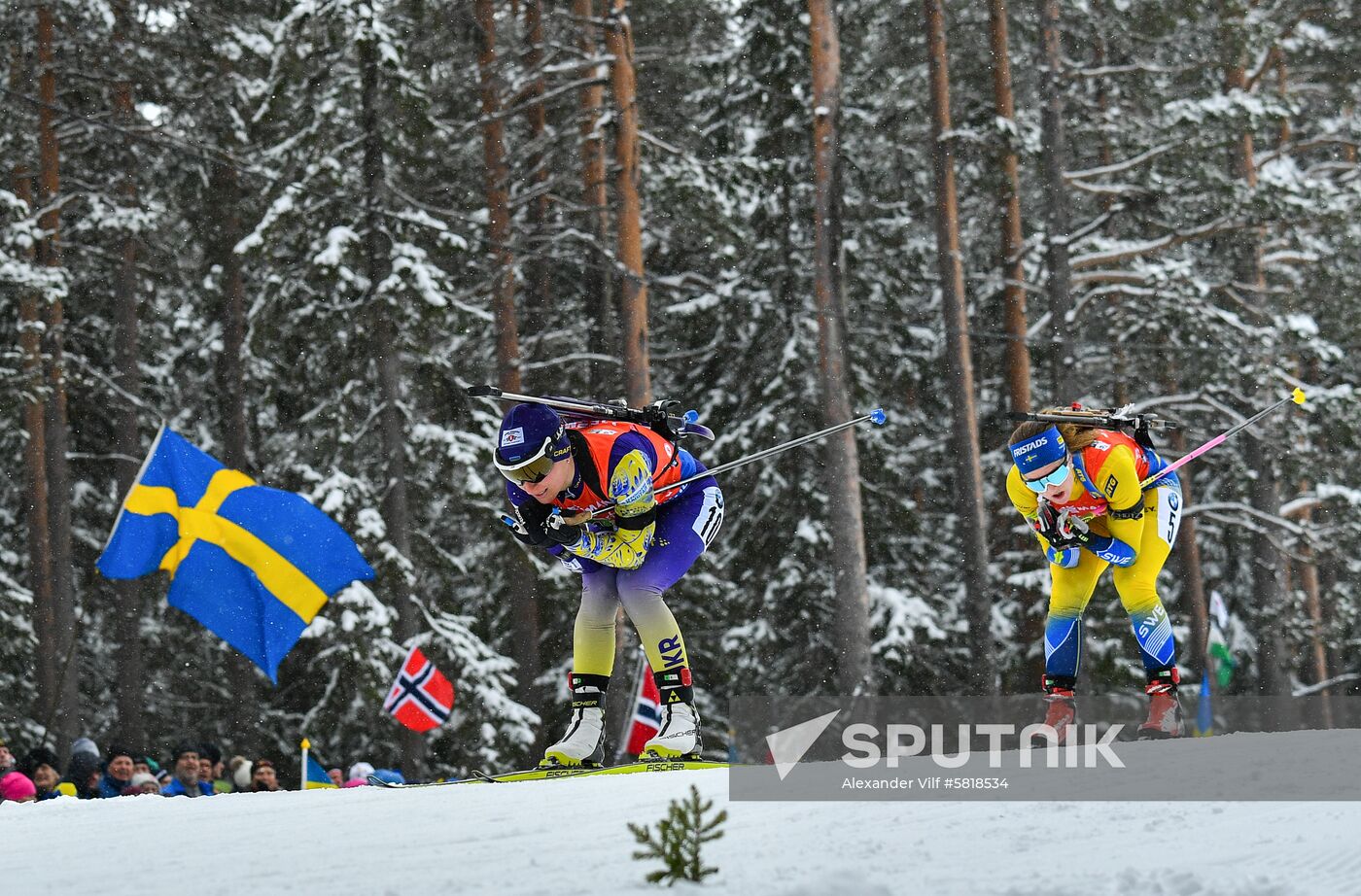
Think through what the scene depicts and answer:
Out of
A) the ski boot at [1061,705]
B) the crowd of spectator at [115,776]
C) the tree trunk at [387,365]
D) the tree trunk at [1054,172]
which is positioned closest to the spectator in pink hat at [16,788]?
the crowd of spectator at [115,776]

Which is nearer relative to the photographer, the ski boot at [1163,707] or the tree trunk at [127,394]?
the ski boot at [1163,707]

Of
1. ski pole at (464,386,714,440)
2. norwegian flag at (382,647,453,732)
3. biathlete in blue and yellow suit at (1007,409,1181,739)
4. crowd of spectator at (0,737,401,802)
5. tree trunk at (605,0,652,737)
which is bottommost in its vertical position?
crowd of spectator at (0,737,401,802)

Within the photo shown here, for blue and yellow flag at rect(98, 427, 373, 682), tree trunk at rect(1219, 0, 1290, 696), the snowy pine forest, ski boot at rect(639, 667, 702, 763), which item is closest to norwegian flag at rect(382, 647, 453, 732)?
blue and yellow flag at rect(98, 427, 373, 682)

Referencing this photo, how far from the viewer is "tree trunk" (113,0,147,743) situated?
20625 millimetres

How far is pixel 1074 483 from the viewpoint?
8.28 meters

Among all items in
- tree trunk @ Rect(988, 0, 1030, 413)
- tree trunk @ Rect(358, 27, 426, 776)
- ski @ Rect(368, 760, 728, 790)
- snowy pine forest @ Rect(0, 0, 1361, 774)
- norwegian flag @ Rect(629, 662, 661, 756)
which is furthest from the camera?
tree trunk @ Rect(988, 0, 1030, 413)

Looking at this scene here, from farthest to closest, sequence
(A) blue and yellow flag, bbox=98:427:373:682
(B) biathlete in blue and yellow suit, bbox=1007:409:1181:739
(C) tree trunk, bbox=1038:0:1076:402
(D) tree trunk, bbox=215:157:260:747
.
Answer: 1. (D) tree trunk, bbox=215:157:260:747
2. (C) tree trunk, bbox=1038:0:1076:402
3. (A) blue and yellow flag, bbox=98:427:373:682
4. (B) biathlete in blue and yellow suit, bbox=1007:409:1181:739

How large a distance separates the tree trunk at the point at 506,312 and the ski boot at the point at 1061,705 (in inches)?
453

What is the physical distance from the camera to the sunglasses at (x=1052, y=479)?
26.7ft

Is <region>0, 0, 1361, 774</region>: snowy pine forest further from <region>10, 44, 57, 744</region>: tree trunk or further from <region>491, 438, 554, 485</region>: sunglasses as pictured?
<region>491, 438, 554, 485</region>: sunglasses

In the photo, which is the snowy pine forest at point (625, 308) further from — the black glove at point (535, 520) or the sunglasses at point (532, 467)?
the sunglasses at point (532, 467)

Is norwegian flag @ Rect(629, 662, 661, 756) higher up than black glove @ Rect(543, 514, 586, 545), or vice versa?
black glove @ Rect(543, 514, 586, 545)

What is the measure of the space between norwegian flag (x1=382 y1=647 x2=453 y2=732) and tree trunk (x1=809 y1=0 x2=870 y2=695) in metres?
5.03

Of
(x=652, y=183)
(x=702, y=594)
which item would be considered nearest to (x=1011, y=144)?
(x=652, y=183)
